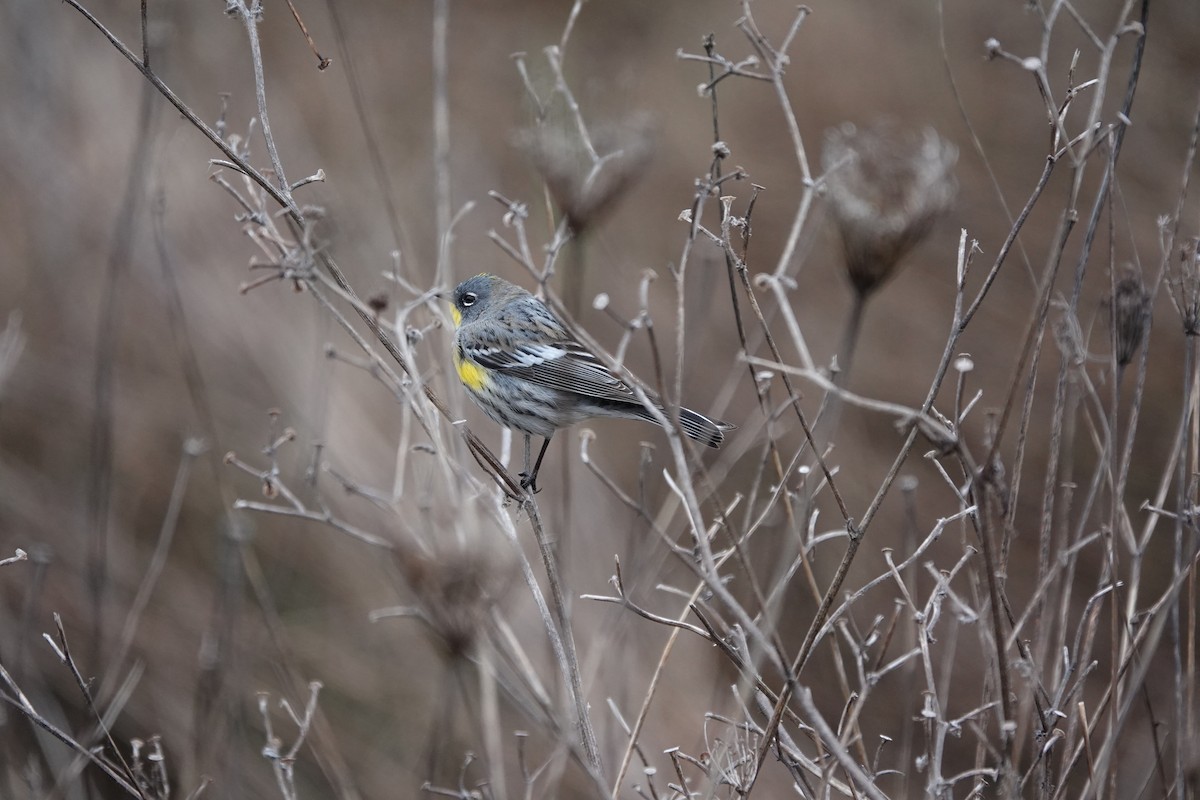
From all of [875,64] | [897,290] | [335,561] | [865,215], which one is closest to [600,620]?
[335,561]

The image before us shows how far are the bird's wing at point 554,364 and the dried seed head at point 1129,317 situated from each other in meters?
1.57

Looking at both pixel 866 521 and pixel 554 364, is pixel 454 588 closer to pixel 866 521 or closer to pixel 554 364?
pixel 866 521

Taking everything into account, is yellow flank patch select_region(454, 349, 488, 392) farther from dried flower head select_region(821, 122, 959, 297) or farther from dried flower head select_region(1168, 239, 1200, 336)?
dried flower head select_region(1168, 239, 1200, 336)

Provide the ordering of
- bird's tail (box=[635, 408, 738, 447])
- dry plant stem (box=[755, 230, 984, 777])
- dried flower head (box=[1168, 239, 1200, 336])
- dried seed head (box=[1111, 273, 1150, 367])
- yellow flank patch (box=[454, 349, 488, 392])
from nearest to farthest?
1. dry plant stem (box=[755, 230, 984, 777])
2. dried flower head (box=[1168, 239, 1200, 336])
3. dried seed head (box=[1111, 273, 1150, 367])
4. bird's tail (box=[635, 408, 738, 447])
5. yellow flank patch (box=[454, 349, 488, 392])

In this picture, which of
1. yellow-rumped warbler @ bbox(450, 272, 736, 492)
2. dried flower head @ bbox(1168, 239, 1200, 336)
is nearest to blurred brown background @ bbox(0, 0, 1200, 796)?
yellow-rumped warbler @ bbox(450, 272, 736, 492)

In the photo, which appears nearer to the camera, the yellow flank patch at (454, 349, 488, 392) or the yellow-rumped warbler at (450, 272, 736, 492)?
the yellow-rumped warbler at (450, 272, 736, 492)

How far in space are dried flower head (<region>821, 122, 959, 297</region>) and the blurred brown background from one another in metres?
2.53

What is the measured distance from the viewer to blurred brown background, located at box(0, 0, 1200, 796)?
5562mm

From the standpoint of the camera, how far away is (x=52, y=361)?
6.16 metres

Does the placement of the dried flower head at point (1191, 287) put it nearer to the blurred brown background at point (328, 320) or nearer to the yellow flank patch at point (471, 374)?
the yellow flank patch at point (471, 374)

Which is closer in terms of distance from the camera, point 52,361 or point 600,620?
point 600,620

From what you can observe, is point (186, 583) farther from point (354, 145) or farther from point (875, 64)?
point (875, 64)

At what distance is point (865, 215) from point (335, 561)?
4.97 m

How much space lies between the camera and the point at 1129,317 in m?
2.16
